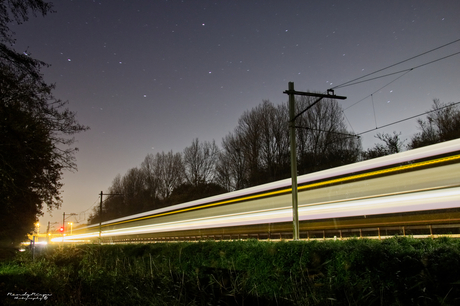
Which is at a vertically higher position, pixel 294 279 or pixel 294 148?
pixel 294 148

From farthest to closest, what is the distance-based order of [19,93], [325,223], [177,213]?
[177,213], [325,223], [19,93]

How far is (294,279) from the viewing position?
20.4 feet

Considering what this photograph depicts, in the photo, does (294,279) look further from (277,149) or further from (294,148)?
(277,149)

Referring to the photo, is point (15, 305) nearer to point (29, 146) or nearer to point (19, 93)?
point (29, 146)

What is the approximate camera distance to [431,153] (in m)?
10.7

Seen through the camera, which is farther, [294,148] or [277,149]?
[277,149]

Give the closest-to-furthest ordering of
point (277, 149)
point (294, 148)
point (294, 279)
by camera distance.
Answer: point (294, 279) < point (294, 148) < point (277, 149)

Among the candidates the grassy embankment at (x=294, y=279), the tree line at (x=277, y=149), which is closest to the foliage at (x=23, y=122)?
the grassy embankment at (x=294, y=279)

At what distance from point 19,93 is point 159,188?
50.4 meters

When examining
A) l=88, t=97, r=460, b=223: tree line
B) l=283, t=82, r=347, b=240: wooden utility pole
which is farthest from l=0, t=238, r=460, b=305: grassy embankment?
l=88, t=97, r=460, b=223: tree line

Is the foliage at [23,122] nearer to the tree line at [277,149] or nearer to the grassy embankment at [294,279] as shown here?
the grassy embankment at [294,279]

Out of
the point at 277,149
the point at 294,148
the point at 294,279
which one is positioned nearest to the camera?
the point at 294,279

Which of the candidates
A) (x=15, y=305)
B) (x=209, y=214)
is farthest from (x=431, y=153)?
(x=209, y=214)

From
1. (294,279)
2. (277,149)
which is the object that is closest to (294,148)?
(294,279)
